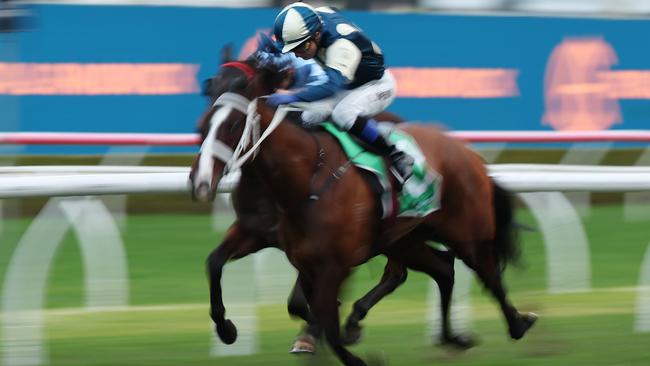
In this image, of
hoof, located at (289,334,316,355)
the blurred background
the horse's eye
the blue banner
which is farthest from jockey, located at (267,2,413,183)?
the blue banner

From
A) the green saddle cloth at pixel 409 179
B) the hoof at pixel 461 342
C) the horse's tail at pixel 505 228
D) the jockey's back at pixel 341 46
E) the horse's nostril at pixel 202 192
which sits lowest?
the hoof at pixel 461 342

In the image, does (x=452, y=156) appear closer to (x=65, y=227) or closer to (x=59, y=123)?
(x=65, y=227)

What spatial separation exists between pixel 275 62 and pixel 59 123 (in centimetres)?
718

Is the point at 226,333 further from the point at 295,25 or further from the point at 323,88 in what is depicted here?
the point at 295,25

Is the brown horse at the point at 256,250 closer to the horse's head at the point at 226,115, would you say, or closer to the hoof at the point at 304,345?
the hoof at the point at 304,345

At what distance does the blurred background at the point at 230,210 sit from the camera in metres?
5.89

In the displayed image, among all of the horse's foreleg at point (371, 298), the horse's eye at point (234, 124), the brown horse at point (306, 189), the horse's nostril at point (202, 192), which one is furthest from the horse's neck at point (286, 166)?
the horse's foreleg at point (371, 298)

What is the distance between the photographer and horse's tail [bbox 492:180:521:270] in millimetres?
6066

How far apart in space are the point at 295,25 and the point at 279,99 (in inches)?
11.3

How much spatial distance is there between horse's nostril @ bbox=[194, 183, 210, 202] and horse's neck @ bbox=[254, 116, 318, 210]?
45 centimetres

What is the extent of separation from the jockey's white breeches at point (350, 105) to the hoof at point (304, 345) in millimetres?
925

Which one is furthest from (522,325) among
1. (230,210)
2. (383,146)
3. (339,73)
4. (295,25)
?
(295,25)

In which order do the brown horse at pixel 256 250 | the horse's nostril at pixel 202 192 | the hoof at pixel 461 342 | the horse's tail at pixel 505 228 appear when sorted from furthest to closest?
the horse's tail at pixel 505 228 → the hoof at pixel 461 342 → the brown horse at pixel 256 250 → the horse's nostril at pixel 202 192

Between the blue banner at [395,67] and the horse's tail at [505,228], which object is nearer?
the horse's tail at [505,228]
